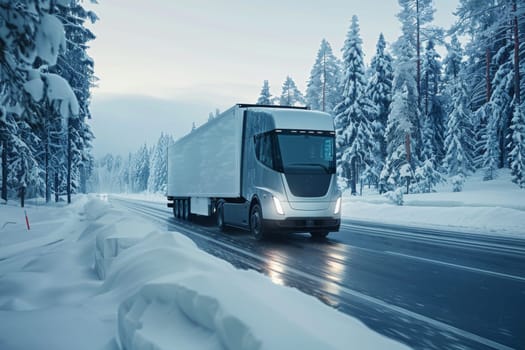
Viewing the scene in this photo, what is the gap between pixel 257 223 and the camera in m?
12.5

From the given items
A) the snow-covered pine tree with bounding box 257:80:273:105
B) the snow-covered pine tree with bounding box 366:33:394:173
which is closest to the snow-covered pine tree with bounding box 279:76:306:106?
the snow-covered pine tree with bounding box 257:80:273:105

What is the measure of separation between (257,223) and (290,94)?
178 feet

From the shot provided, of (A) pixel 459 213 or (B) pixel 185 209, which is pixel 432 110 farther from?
(B) pixel 185 209

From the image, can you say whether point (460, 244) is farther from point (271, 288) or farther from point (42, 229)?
point (42, 229)

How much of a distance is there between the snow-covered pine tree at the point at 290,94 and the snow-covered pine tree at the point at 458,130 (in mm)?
24846

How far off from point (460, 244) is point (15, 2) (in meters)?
11.3

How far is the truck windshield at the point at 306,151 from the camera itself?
11.9 m

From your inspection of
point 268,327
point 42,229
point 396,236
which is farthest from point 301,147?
point 42,229

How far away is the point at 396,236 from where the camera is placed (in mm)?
13156

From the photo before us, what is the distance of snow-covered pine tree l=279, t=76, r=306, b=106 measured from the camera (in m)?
64.2

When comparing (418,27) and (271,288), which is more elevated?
(418,27)

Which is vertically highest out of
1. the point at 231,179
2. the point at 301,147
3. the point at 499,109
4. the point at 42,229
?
the point at 499,109

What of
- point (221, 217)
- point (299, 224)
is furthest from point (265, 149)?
point (221, 217)

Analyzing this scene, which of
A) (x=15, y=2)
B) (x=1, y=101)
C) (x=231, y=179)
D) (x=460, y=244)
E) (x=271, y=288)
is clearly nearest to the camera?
(x=271, y=288)
